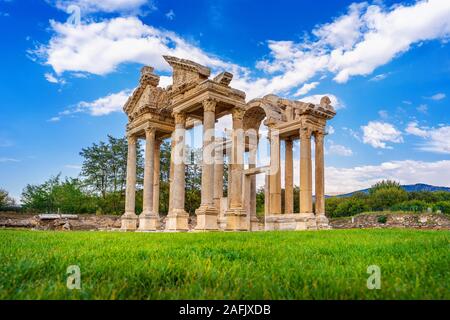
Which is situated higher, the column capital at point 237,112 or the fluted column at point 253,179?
the column capital at point 237,112

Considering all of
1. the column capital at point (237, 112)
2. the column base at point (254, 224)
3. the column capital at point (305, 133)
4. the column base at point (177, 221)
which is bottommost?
the column base at point (254, 224)

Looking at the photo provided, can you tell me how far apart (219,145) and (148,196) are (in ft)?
27.4

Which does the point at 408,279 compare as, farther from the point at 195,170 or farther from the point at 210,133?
the point at 195,170

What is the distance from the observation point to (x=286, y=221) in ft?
98.5

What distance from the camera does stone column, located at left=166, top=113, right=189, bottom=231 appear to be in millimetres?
24656

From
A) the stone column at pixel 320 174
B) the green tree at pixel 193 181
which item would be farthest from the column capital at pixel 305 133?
the green tree at pixel 193 181

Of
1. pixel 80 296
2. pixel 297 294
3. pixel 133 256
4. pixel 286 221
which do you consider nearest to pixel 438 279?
pixel 297 294

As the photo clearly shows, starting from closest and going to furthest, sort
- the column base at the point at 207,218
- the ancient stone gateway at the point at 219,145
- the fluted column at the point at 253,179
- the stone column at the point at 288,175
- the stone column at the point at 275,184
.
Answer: the column base at the point at 207,218 → the ancient stone gateway at the point at 219,145 → the stone column at the point at 275,184 → the fluted column at the point at 253,179 → the stone column at the point at 288,175

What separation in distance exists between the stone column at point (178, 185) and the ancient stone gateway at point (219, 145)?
2 centimetres

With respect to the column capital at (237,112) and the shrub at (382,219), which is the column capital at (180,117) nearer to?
the column capital at (237,112)

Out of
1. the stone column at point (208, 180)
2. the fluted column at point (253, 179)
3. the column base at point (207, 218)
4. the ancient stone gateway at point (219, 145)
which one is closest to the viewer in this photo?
the column base at point (207, 218)

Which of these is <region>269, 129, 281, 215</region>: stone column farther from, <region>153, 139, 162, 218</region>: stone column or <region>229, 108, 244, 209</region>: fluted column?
<region>153, 139, 162, 218</region>: stone column

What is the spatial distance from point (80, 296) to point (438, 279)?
4.01 meters

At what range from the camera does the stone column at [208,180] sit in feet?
74.6
